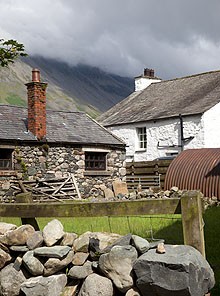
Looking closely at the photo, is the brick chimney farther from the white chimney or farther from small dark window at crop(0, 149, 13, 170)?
the white chimney

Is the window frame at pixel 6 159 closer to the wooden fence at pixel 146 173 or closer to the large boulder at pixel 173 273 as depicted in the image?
the wooden fence at pixel 146 173

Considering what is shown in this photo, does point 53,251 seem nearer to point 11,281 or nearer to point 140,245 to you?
point 11,281

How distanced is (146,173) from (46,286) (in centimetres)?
1931

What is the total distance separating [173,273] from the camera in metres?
4.74

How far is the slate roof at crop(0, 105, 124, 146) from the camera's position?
20.4 m

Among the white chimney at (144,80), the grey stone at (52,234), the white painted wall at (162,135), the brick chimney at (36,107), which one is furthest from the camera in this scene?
the white chimney at (144,80)

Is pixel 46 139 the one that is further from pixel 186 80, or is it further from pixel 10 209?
pixel 186 80

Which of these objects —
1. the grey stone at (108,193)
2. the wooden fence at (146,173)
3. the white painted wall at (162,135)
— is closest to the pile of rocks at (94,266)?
the grey stone at (108,193)

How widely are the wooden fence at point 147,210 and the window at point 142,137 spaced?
2494cm

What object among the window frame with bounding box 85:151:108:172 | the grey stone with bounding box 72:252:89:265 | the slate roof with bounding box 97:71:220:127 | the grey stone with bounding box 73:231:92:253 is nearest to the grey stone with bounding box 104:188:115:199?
the window frame with bounding box 85:151:108:172

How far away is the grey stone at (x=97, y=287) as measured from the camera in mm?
5105

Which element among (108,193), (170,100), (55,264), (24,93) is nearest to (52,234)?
(55,264)

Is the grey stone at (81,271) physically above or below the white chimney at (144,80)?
below

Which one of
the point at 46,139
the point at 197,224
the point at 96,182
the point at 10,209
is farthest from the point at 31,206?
the point at 96,182
